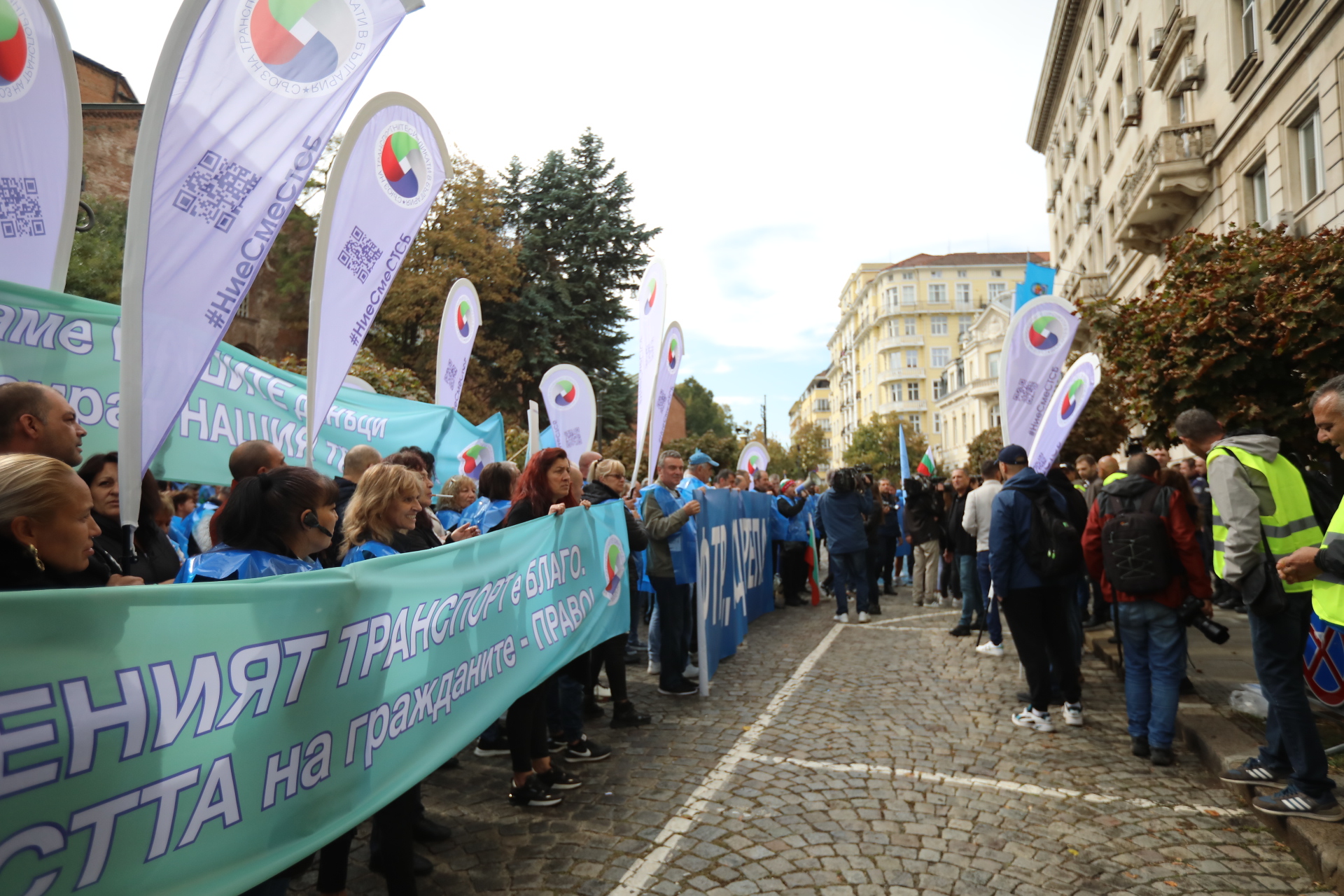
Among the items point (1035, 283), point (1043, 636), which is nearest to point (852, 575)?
point (1043, 636)

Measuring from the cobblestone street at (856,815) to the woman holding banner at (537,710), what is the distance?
10 cm

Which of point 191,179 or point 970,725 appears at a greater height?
point 191,179

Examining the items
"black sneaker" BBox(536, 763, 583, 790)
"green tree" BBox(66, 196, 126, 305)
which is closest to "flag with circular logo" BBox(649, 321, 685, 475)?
"black sneaker" BBox(536, 763, 583, 790)

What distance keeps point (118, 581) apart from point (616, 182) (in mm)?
32315

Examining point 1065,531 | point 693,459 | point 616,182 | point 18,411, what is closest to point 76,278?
point 616,182

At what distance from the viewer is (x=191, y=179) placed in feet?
10.7

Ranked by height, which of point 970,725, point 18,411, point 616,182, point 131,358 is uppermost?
point 616,182

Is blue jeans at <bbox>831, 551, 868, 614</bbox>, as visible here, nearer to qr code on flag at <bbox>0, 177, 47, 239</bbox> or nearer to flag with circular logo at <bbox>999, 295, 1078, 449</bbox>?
flag with circular logo at <bbox>999, 295, 1078, 449</bbox>

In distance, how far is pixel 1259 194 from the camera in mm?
16359

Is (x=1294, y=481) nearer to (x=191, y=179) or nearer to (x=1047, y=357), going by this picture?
(x=1047, y=357)

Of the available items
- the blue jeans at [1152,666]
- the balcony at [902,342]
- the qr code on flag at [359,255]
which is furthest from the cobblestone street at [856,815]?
the balcony at [902,342]

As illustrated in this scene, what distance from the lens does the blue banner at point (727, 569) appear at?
742cm

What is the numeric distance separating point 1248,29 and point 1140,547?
1655 centimetres

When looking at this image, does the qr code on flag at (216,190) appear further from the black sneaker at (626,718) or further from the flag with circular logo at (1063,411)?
the flag with circular logo at (1063,411)
